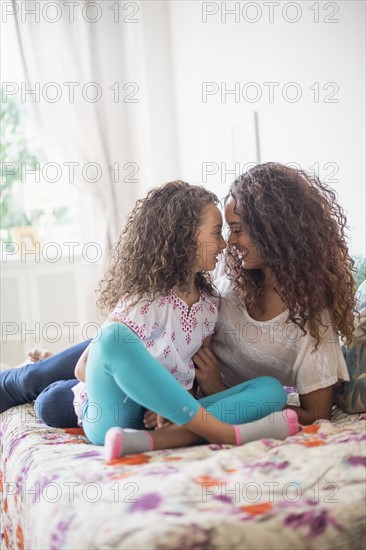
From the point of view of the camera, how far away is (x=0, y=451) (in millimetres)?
1973

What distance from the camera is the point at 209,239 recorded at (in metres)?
1.83

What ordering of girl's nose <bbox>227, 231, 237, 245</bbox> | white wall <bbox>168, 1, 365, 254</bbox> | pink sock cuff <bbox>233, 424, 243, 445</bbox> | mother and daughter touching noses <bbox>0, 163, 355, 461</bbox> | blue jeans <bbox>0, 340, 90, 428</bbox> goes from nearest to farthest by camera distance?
pink sock cuff <bbox>233, 424, 243, 445</bbox>, mother and daughter touching noses <bbox>0, 163, 355, 461</bbox>, girl's nose <bbox>227, 231, 237, 245</bbox>, blue jeans <bbox>0, 340, 90, 428</bbox>, white wall <bbox>168, 1, 365, 254</bbox>

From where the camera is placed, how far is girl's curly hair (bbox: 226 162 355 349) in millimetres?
1783

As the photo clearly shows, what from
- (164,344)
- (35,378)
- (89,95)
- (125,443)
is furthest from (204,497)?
(89,95)

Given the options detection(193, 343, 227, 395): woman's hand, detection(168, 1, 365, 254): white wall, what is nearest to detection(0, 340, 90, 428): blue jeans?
detection(193, 343, 227, 395): woman's hand

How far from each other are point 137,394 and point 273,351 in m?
0.50

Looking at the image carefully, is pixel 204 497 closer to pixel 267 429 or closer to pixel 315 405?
pixel 267 429

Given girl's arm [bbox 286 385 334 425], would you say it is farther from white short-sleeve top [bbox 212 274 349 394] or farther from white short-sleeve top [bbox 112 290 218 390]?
Answer: white short-sleeve top [bbox 112 290 218 390]

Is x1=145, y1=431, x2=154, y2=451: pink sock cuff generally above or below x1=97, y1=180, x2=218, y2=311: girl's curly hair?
below

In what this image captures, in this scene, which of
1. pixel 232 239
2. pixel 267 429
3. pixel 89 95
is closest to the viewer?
pixel 267 429

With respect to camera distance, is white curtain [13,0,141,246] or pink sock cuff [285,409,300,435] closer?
pink sock cuff [285,409,300,435]

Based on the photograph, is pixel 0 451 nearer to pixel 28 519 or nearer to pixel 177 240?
pixel 28 519

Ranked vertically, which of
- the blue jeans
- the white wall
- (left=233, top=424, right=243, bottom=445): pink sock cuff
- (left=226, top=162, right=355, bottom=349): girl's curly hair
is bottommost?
the blue jeans

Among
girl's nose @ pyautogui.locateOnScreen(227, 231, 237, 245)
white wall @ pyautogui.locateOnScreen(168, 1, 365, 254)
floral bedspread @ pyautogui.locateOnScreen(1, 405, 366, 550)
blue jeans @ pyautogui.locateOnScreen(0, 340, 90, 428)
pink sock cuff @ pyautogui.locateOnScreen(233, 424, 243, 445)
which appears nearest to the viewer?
floral bedspread @ pyautogui.locateOnScreen(1, 405, 366, 550)
